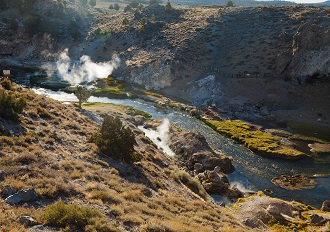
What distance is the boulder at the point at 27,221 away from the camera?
12.6 m

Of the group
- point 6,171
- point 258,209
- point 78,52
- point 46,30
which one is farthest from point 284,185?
point 46,30

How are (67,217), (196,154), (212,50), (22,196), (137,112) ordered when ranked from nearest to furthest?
1. (67,217)
2. (22,196)
3. (196,154)
4. (137,112)
5. (212,50)

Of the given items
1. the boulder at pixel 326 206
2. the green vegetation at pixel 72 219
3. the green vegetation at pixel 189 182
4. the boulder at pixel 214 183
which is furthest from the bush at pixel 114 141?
the boulder at pixel 326 206

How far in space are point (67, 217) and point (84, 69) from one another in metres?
95.6

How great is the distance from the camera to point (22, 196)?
14398 millimetres

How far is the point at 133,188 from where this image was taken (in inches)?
850

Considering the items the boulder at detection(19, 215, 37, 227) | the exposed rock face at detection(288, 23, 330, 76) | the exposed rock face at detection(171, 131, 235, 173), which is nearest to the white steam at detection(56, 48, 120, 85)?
the exposed rock face at detection(171, 131, 235, 173)

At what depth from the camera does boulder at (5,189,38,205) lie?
14.0 meters

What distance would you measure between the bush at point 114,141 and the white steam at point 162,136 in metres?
18.4

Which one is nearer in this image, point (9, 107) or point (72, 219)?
point (72, 219)

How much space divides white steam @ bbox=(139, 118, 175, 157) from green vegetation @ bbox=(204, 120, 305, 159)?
485 inches

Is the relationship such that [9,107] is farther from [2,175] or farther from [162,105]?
[162,105]

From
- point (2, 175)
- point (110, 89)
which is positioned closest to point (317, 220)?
point (2, 175)

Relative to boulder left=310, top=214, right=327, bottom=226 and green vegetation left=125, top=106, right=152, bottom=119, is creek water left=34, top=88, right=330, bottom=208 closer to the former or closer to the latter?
green vegetation left=125, top=106, right=152, bottom=119
